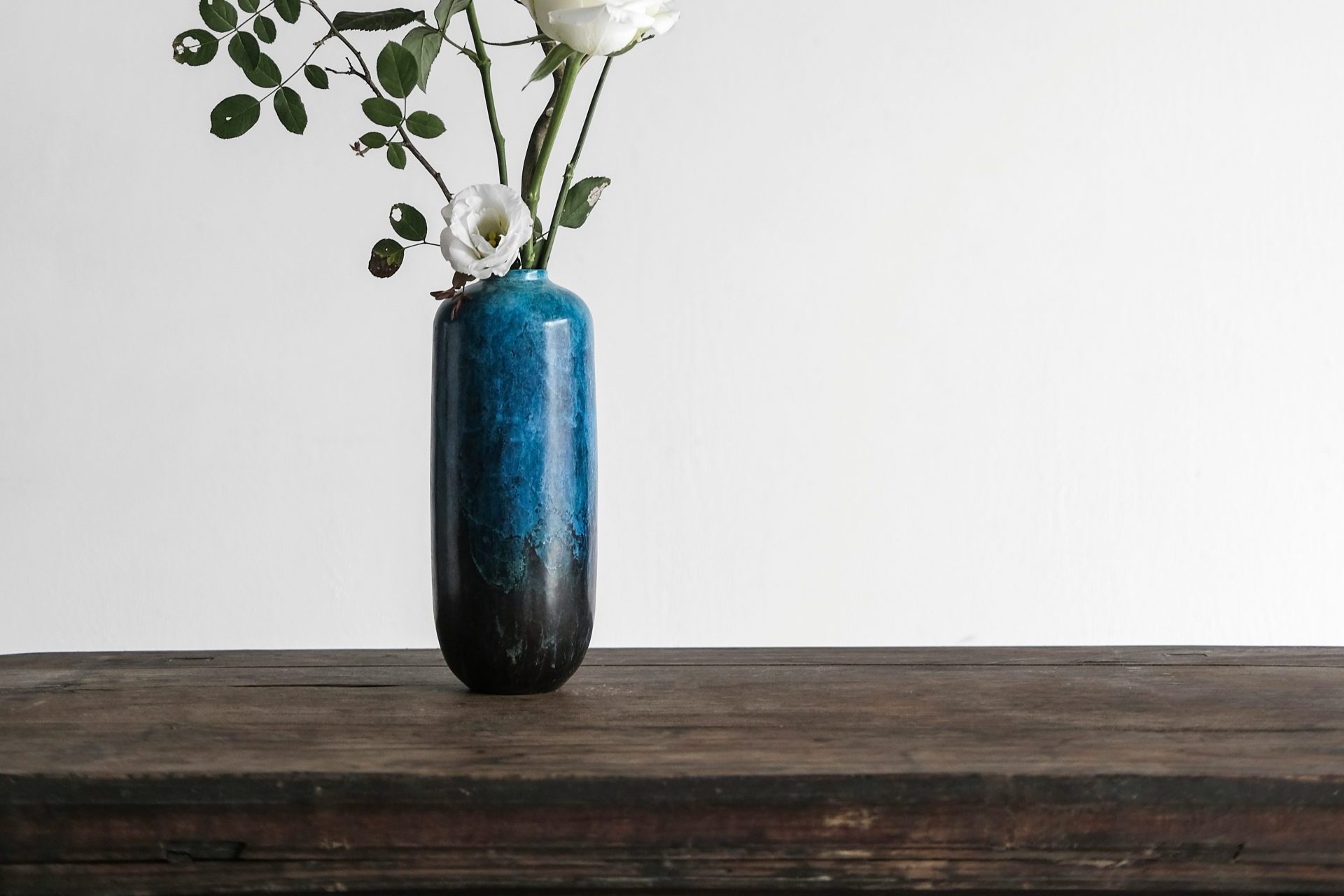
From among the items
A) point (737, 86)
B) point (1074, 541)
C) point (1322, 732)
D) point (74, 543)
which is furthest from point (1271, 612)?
point (74, 543)

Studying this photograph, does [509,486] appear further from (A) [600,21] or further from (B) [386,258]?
(A) [600,21]

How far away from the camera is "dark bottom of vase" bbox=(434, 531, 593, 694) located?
88 centimetres

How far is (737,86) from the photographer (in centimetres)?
198

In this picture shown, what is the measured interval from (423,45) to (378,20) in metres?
0.06

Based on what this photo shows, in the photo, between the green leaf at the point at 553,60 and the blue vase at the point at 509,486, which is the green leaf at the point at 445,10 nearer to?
the green leaf at the point at 553,60

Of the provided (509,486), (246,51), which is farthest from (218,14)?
(509,486)

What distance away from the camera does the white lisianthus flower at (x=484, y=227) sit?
2.81 ft

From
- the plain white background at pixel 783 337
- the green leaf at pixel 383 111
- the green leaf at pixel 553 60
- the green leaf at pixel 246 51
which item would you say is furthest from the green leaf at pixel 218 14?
the plain white background at pixel 783 337

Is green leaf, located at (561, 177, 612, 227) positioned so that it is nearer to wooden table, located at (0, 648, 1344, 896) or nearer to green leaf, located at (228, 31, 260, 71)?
green leaf, located at (228, 31, 260, 71)

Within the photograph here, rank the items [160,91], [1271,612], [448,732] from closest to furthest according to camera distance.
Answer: [448,732], [160,91], [1271,612]

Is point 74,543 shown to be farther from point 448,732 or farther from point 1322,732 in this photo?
point 1322,732

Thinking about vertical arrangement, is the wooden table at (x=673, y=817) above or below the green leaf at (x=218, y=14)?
below

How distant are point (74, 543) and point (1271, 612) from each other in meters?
1.88

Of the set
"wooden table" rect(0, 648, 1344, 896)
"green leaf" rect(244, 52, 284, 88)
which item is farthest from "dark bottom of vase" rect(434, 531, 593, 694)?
"green leaf" rect(244, 52, 284, 88)
